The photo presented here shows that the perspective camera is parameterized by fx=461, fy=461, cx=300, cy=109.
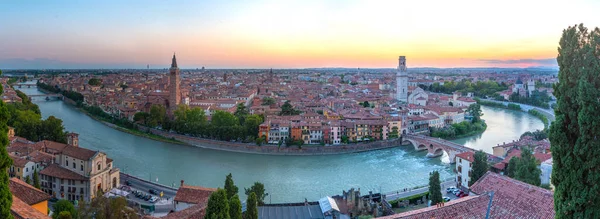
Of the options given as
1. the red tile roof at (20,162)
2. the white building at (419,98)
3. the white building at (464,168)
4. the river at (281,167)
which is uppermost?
the white building at (419,98)

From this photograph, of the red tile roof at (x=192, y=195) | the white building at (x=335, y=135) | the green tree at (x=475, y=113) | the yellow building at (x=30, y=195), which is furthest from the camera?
the green tree at (x=475, y=113)

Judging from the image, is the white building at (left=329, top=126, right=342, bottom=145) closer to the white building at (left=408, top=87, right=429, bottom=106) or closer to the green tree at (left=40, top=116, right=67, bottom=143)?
the green tree at (left=40, top=116, right=67, bottom=143)

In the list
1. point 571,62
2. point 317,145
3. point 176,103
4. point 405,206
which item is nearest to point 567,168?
point 571,62

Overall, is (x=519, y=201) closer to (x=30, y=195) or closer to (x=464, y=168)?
(x=30, y=195)

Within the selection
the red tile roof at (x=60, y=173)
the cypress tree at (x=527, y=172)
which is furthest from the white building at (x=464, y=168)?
the red tile roof at (x=60, y=173)

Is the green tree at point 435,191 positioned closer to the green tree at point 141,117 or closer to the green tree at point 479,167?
the green tree at point 479,167

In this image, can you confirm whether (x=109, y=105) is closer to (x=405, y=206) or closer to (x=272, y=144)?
(x=272, y=144)

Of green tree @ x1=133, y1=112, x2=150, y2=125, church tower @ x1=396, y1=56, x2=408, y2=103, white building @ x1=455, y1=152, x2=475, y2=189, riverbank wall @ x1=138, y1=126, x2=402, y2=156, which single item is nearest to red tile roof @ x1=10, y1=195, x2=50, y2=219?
white building @ x1=455, y1=152, x2=475, y2=189
